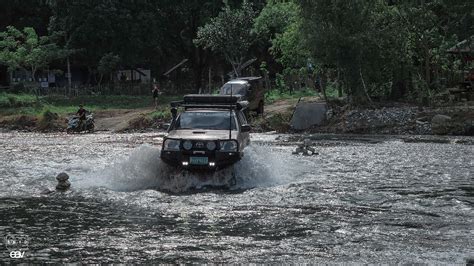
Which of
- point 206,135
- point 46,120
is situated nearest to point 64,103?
point 46,120

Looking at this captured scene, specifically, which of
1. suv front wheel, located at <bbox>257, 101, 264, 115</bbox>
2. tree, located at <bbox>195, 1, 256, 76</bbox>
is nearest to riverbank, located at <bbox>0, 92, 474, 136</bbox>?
suv front wheel, located at <bbox>257, 101, 264, 115</bbox>

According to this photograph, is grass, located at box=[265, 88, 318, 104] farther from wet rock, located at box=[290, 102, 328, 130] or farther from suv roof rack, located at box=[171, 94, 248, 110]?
suv roof rack, located at box=[171, 94, 248, 110]

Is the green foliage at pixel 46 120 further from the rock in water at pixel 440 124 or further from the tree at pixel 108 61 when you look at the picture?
the rock in water at pixel 440 124

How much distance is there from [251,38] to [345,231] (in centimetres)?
4179

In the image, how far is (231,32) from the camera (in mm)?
48469

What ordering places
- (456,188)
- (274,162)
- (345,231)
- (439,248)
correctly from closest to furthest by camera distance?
(439,248) → (345,231) → (456,188) → (274,162)

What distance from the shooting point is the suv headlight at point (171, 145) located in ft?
44.3

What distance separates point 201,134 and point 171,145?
0.74 metres

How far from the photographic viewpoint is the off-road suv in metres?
33.0

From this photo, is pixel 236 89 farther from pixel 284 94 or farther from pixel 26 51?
pixel 26 51

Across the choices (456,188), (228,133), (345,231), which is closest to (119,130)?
(228,133)

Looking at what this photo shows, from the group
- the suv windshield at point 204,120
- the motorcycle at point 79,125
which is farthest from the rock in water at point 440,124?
the motorcycle at point 79,125

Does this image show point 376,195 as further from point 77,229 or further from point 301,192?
point 77,229

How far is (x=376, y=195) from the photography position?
13.1 metres
